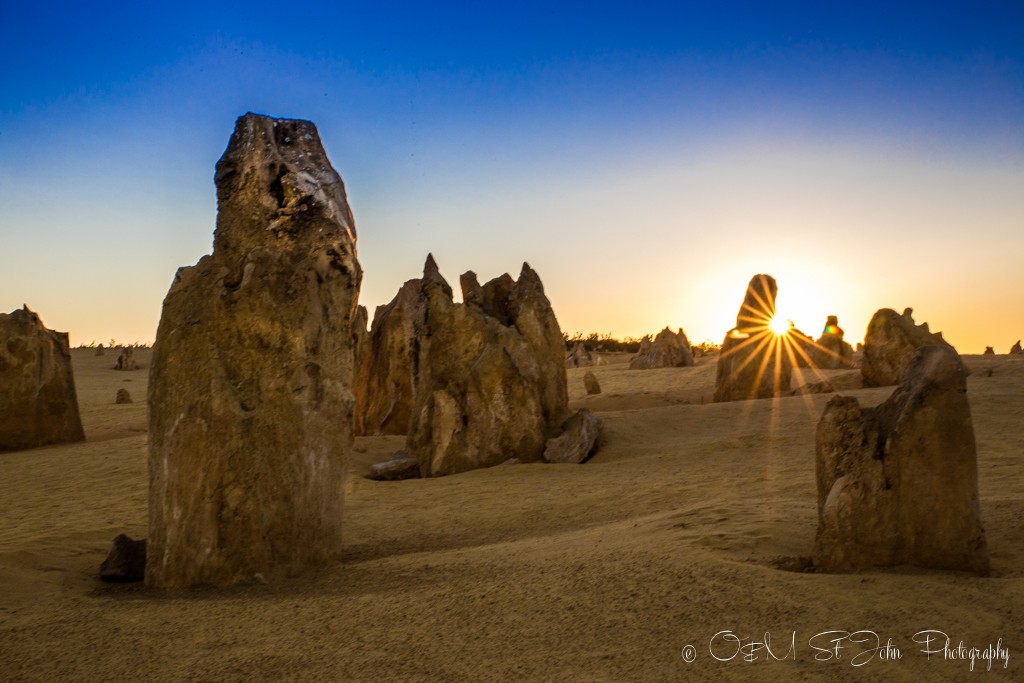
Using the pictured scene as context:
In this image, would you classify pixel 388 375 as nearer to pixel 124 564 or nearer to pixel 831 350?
pixel 124 564

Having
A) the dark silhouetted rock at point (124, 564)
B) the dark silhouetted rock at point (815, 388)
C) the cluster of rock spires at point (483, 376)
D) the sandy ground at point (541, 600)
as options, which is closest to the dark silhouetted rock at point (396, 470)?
the cluster of rock spires at point (483, 376)

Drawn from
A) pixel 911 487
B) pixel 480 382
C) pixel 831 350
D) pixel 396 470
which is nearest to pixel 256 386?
pixel 911 487

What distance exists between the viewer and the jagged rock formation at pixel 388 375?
1455 cm

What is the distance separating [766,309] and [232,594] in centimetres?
1301

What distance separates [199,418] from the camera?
5.62m

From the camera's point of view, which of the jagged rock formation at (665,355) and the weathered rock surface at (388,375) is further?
the jagged rock formation at (665,355)

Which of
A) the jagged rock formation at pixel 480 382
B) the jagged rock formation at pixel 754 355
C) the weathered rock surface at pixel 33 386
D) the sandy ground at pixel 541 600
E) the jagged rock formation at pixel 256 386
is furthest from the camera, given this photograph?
the jagged rock formation at pixel 754 355

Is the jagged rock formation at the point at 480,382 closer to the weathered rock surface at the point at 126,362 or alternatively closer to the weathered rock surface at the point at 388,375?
the weathered rock surface at the point at 388,375

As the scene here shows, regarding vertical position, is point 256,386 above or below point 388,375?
below

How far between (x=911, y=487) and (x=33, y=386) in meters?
12.6

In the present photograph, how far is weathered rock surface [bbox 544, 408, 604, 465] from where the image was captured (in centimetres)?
1131

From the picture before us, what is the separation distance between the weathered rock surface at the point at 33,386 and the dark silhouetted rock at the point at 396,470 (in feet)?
18.8

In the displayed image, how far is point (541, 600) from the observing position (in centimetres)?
473

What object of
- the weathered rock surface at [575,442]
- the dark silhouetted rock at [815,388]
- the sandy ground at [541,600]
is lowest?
the sandy ground at [541,600]
